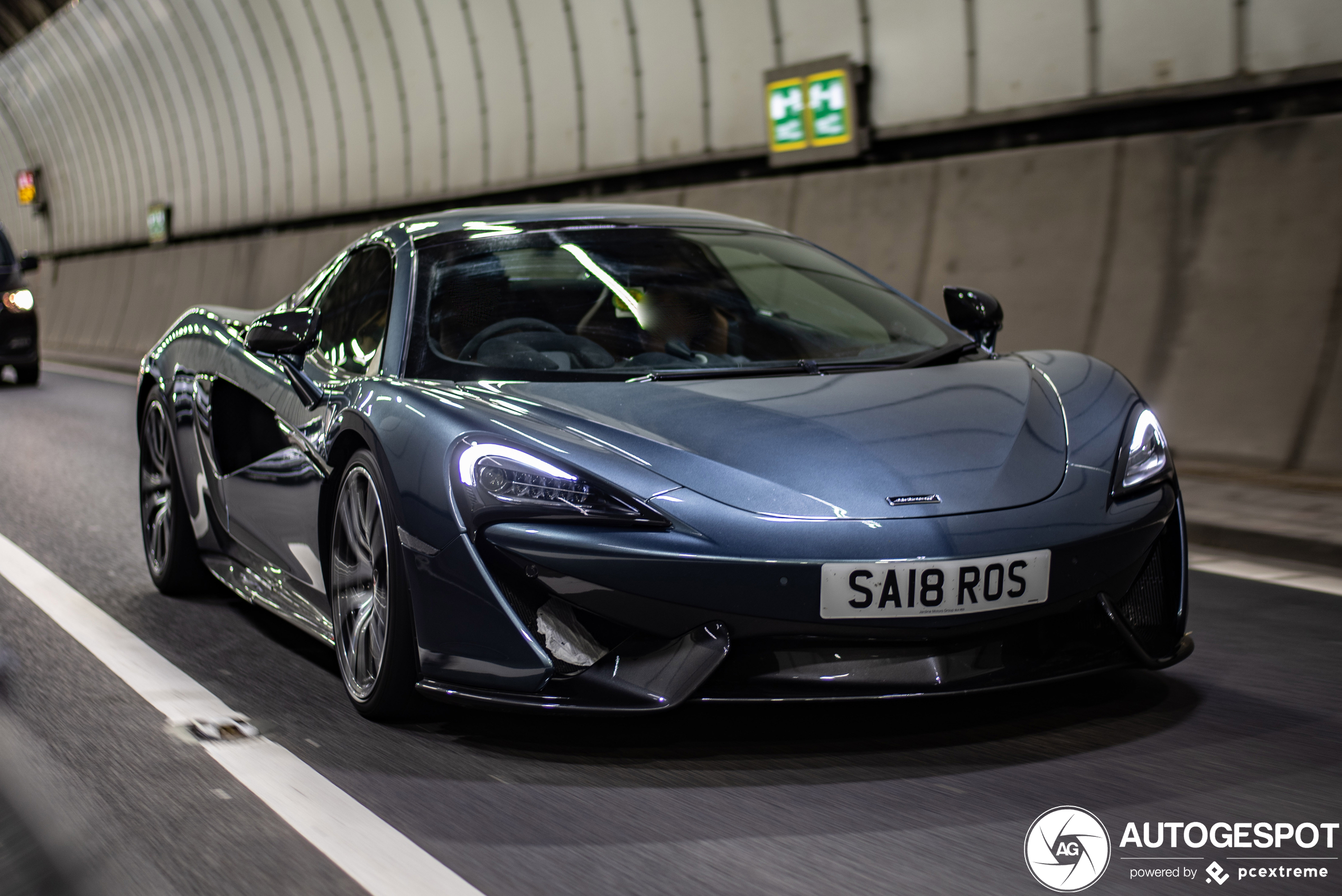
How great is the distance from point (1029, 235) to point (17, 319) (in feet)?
41.2

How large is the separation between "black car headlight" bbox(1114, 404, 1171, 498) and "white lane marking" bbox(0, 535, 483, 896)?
1.76 m

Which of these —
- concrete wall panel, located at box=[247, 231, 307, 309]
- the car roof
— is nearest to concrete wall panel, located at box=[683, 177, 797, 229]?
the car roof

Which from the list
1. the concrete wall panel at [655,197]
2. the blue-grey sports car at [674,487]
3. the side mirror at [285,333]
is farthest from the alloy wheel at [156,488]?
the concrete wall panel at [655,197]

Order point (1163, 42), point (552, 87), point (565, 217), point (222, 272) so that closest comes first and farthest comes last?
point (565, 217) < point (1163, 42) < point (552, 87) < point (222, 272)

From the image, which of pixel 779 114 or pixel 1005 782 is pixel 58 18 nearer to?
pixel 779 114

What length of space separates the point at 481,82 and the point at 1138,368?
11.6m

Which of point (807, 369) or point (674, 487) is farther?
point (807, 369)

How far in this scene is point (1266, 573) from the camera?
233 inches

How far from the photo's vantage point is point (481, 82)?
18453 millimetres

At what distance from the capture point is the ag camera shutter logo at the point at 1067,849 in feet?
8.95

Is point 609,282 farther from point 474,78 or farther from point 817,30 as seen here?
point 474,78

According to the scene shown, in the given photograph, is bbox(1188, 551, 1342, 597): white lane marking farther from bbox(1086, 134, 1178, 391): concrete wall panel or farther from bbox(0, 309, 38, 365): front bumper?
bbox(0, 309, 38, 365): front bumper

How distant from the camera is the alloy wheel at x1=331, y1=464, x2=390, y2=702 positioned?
3807mm

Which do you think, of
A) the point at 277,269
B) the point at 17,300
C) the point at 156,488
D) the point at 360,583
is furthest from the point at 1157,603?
the point at 277,269
